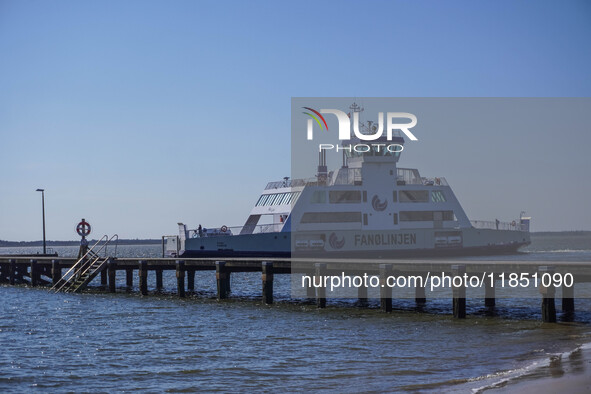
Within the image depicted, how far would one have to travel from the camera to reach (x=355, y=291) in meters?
34.0

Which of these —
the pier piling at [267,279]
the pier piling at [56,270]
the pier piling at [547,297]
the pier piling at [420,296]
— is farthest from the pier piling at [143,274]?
the pier piling at [547,297]

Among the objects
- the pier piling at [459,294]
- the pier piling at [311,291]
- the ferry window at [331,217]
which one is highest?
the ferry window at [331,217]

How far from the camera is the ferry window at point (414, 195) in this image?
5053 cm

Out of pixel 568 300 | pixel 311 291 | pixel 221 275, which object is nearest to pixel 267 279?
pixel 221 275

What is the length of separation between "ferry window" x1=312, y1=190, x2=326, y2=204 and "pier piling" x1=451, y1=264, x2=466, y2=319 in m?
25.6

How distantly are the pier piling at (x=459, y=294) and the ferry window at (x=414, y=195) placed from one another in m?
28.7

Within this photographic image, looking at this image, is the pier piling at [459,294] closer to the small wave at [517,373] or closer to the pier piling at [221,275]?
the small wave at [517,373]

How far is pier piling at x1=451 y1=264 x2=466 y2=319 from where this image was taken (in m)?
21.5

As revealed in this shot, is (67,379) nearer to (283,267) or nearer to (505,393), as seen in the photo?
(505,393)

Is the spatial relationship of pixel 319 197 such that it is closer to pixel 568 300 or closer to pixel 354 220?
pixel 354 220

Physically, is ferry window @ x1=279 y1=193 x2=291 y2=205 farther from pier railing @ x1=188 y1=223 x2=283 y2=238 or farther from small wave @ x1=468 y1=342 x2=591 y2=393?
small wave @ x1=468 y1=342 x2=591 y2=393

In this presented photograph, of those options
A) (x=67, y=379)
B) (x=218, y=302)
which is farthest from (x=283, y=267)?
(x=67, y=379)

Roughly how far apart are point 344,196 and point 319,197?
1953 mm

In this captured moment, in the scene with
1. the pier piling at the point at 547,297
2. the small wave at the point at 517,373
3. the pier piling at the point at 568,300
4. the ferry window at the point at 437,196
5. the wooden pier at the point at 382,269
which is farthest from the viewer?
the ferry window at the point at 437,196
